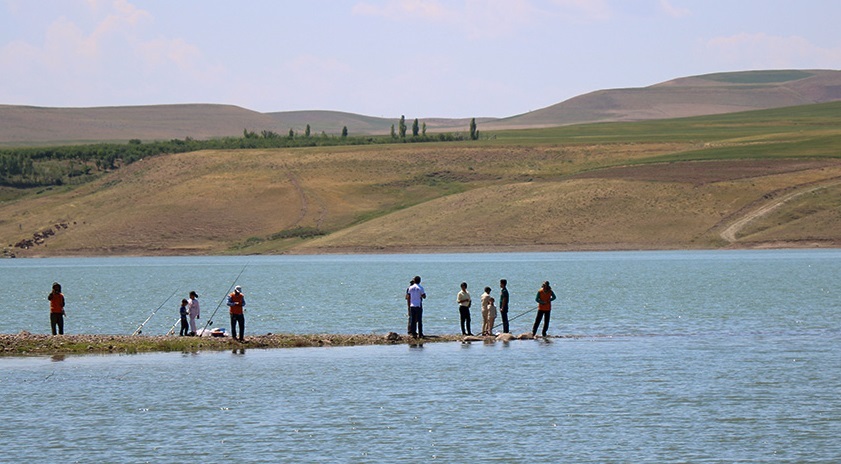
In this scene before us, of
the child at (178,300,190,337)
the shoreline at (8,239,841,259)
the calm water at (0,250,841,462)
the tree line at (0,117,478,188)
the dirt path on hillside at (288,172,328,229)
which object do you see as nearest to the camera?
the calm water at (0,250,841,462)

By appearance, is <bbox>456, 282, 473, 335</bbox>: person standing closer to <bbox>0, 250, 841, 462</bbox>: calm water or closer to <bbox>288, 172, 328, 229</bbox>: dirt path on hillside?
<bbox>0, 250, 841, 462</bbox>: calm water

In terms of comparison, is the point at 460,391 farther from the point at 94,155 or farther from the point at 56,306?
the point at 94,155

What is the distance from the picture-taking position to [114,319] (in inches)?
1994

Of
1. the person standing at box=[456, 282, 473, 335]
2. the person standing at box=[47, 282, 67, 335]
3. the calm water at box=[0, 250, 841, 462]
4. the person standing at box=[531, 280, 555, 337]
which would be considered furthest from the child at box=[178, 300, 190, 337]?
the person standing at box=[531, 280, 555, 337]

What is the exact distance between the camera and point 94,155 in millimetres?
164875

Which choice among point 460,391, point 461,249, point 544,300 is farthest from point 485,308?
point 461,249

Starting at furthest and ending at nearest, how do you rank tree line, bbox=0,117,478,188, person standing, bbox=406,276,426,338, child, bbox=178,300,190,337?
tree line, bbox=0,117,478,188 → child, bbox=178,300,190,337 → person standing, bbox=406,276,426,338

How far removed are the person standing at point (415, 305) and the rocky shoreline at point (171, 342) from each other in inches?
11.9

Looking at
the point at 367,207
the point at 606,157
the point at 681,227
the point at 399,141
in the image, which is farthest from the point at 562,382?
the point at 399,141

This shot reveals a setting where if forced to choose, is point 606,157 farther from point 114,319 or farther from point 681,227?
point 114,319

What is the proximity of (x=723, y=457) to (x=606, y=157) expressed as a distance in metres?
120

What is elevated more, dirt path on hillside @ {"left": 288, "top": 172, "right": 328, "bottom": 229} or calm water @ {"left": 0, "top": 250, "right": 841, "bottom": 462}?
dirt path on hillside @ {"left": 288, "top": 172, "right": 328, "bottom": 229}

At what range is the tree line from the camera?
156 metres

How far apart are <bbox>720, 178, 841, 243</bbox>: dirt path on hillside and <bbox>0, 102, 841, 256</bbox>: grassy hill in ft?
0.78
